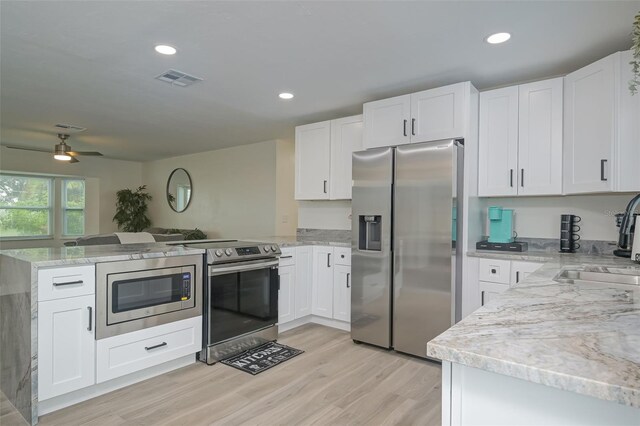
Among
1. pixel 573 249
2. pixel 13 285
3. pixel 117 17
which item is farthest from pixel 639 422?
pixel 13 285

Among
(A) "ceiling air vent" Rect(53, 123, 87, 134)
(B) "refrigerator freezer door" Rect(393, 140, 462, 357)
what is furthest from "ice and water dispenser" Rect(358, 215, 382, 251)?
(A) "ceiling air vent" Rect(53, 123, 87, 134)

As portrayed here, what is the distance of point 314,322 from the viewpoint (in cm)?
410

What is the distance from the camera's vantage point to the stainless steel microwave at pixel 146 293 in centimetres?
238

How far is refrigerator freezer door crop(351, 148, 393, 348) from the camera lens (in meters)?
3.24

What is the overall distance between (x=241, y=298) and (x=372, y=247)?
4.22 ft

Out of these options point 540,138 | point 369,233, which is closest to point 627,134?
point 540,138

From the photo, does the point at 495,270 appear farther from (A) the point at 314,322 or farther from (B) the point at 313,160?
(B) the point at 313,160

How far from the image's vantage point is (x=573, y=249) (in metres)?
2.93

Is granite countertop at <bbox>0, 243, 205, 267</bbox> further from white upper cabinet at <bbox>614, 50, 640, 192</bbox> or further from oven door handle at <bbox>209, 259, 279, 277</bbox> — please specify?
white upper cabinet at <bbox>614, 50, 640, 192</bbox>

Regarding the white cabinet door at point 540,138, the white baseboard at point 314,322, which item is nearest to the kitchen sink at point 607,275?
the white cabinet door at point 540,138

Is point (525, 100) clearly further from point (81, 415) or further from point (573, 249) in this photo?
point (81, 415)

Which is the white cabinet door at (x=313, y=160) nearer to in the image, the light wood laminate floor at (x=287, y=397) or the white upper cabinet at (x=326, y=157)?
the white upper cabinet at (x=326, y=157)

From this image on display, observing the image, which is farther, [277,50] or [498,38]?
[277,50]

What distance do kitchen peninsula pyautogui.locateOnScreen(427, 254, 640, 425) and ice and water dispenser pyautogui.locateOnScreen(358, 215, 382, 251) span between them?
2237 millimetres
